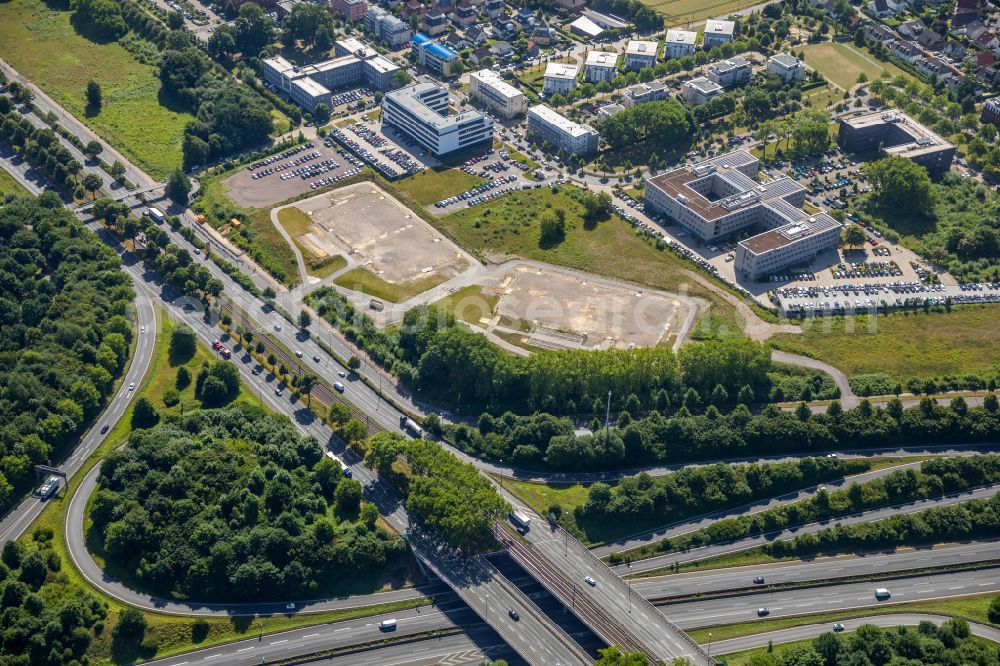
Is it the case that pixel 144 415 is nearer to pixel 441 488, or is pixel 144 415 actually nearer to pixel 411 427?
pixel 411 427

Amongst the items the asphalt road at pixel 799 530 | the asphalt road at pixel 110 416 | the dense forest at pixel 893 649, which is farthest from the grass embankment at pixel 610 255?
the dense forest at pixel 893 649

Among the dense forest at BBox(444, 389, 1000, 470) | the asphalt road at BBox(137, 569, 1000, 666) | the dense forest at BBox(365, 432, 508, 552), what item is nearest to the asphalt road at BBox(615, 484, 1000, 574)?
the asphalt road at BBox(137, 569, 1000, 666)

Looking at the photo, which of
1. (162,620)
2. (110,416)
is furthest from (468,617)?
(110,416)

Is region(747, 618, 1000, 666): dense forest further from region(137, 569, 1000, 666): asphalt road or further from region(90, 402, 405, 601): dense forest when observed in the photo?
region(90, 402, 405, 601): dense forest

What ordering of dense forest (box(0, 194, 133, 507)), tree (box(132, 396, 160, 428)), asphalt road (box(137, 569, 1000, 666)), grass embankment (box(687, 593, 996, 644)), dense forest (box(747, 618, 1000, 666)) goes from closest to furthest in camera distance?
1. dense forest (box(747, 618, 1000, 666))
2. asphalt road (box(137, 569, 1000, 666))
3. grass embankment (box(687, 593, 996, 644))
4. dense forest (box(0, 194, 133, 507))
5. tree (box(132, 396, 160, 428))

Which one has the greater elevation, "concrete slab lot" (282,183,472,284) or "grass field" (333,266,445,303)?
"concrete slab lot" (282,183,472,284)

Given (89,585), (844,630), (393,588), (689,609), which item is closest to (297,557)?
(393,588)

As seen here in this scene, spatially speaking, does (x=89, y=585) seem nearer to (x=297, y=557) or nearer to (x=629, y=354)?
(x=297, y=557)
